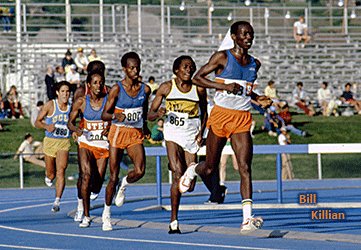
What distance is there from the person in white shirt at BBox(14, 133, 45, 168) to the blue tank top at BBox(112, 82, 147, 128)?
9975 mm

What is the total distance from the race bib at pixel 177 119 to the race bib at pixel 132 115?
1.50 feet

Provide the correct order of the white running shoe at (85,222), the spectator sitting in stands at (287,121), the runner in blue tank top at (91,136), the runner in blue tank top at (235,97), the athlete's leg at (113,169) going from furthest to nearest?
the spectator sitting in stands at (287,121) < the runner in blue tank top at (91,136) < the white running shoe at (85,222) < the athlete's leg at (113,169) < the runner in blue tank top at (235,97)

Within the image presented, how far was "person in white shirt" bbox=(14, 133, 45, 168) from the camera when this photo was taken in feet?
61.0

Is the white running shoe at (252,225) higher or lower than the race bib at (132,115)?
lower

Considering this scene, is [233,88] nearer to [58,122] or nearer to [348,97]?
[58,122]

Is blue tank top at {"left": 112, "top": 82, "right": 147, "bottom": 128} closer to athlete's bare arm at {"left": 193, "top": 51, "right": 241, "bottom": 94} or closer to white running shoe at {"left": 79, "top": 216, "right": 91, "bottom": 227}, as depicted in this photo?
white running shoe at {"left": 79, "top": 216, "right": 91, "bottom": 227}

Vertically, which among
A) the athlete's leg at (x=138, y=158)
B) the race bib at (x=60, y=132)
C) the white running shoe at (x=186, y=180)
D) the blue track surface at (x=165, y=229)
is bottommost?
the blue track surface at (x=165, y=229)

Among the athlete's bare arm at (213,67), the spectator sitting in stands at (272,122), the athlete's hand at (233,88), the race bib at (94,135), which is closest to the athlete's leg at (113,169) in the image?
the race bib at (94,135)

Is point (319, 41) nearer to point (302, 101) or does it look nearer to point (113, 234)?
point (302, 101)

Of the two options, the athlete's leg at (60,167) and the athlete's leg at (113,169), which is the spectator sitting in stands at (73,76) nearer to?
the athlete's leg at (60,167)

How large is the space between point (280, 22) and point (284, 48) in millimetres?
3333

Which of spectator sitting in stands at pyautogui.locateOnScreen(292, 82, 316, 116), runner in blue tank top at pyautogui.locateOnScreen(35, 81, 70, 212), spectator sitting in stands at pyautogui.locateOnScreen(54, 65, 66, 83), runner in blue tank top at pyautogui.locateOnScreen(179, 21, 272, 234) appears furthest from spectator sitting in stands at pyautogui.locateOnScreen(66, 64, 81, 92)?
runner in blue tank top at pyautogui.locateOnScreen(179, 21, 272, 234)

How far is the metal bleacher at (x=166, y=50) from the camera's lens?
30.2 m

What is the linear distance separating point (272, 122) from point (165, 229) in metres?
15.5
